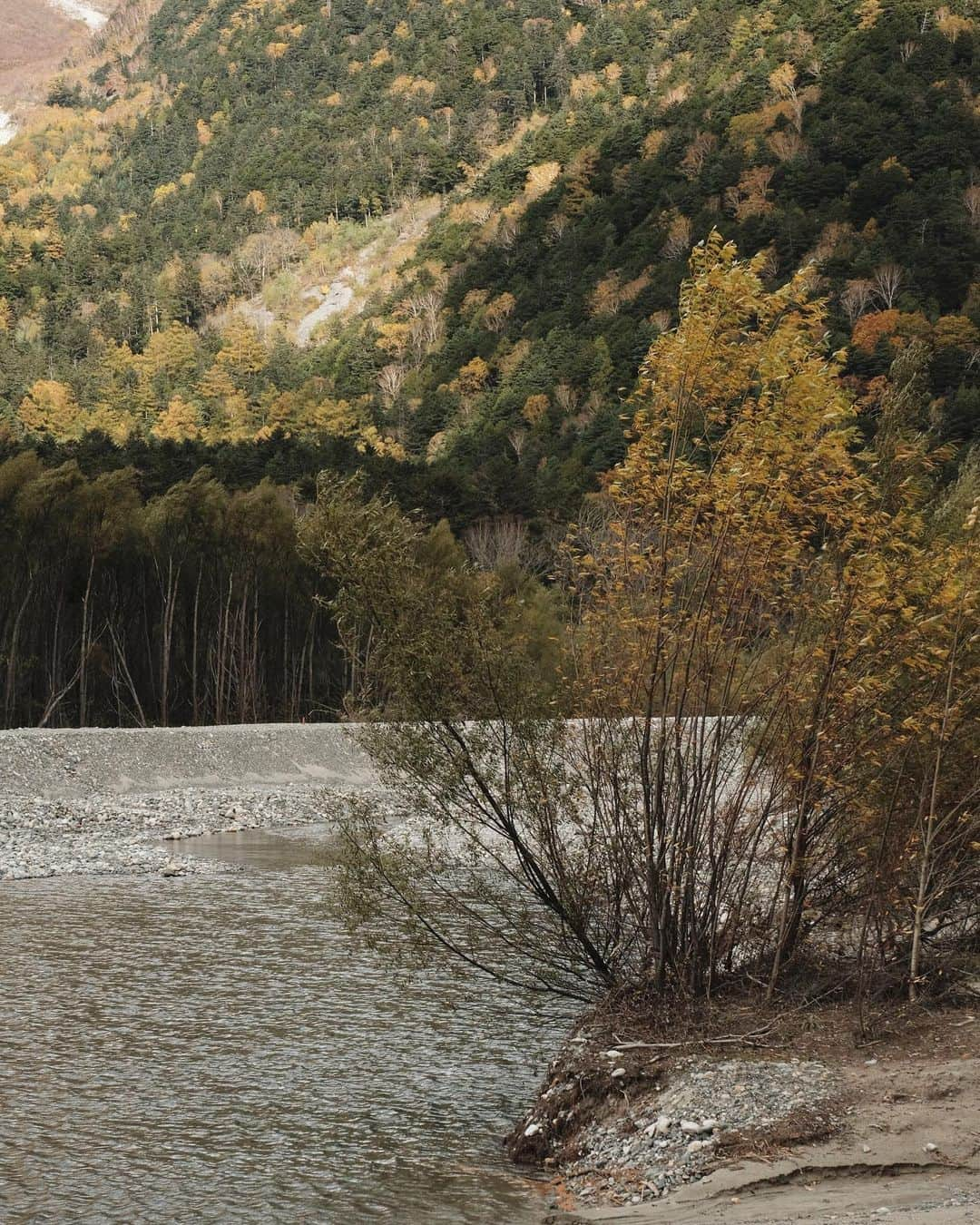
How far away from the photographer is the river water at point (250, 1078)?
20.5ft

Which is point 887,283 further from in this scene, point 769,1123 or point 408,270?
point 408,270

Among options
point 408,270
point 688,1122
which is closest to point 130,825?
point 688,1122

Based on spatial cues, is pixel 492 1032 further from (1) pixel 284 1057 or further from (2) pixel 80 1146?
(2) pixel 80 1146

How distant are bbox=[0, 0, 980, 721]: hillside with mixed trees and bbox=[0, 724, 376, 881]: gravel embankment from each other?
376cm

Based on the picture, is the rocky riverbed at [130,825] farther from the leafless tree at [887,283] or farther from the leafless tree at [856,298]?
the leafless tree at [887,283]

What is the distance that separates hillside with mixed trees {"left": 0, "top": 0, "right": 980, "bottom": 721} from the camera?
33375mm

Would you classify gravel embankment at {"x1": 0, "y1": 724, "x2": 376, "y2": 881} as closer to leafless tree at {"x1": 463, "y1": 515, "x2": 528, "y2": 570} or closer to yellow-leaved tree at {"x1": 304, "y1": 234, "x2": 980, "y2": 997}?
yellow-leaved tree at {"x1": 304, "y1": 234, "x2": 980, "y2": 997}

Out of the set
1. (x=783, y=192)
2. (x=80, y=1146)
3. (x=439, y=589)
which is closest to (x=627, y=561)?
(x=439, y=589)

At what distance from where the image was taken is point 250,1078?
812cm

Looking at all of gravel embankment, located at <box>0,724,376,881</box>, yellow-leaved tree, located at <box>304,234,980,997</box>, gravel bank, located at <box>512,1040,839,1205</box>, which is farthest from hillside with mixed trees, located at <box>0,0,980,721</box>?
gravel bank, located at <box>512,1040,839,1205</box>

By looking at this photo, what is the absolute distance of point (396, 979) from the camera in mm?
10359

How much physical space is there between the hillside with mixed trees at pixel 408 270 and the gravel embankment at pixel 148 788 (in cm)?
376

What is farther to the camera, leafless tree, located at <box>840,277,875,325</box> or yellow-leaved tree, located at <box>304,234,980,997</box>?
leafless tree, located at <box>840,277,875,325</box>

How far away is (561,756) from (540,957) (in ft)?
4.09
